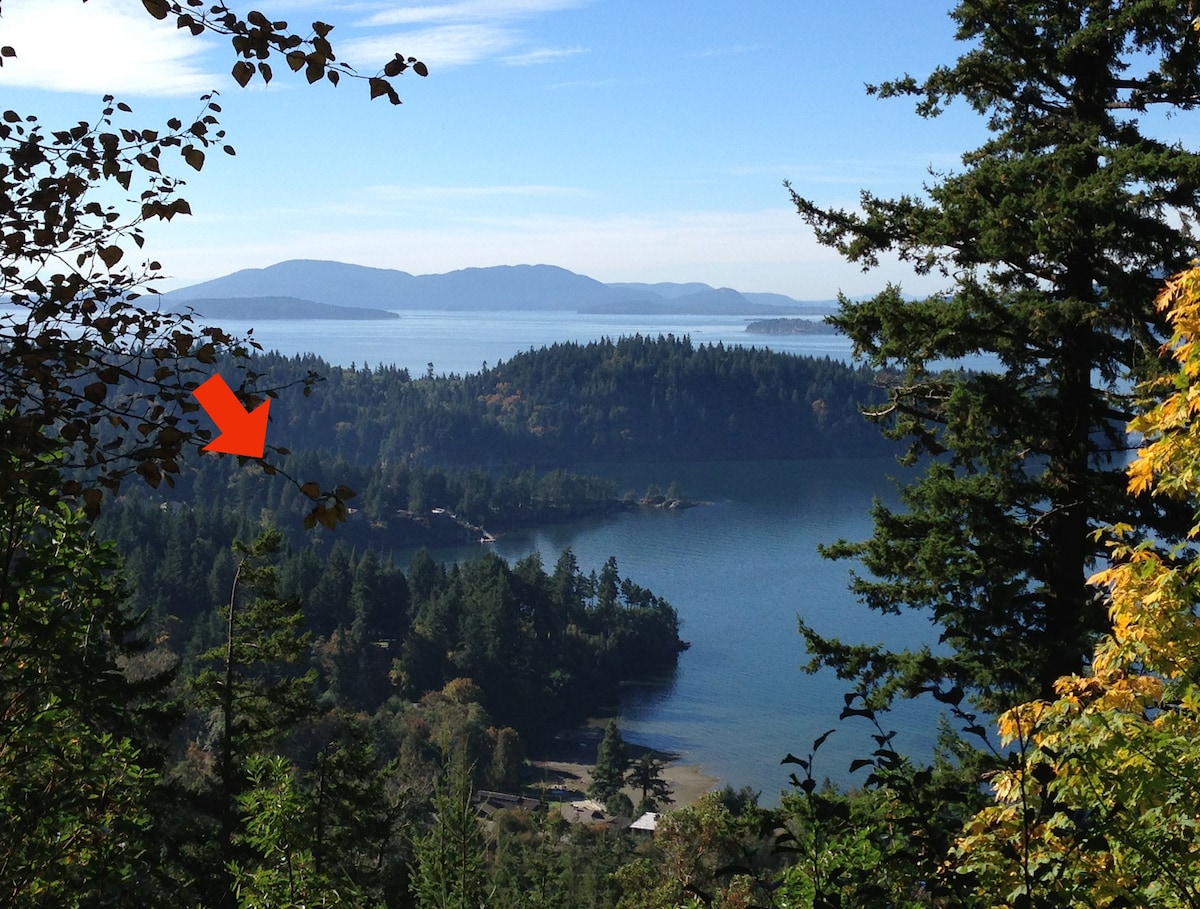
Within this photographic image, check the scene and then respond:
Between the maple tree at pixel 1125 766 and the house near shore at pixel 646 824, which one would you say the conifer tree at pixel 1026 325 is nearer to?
the maple tree at pixel 1125 766

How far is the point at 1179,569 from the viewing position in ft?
9.98

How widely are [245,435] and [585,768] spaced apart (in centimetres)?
3178

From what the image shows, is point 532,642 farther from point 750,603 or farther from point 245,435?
point 245,435

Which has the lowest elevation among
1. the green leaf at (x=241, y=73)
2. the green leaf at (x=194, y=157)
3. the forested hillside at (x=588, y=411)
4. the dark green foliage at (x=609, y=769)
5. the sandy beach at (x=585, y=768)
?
the sandy beach at (x=585, y=768)

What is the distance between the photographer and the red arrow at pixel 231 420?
2145 mm

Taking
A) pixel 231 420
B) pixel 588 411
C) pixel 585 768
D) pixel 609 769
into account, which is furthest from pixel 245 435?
pixel 588 411

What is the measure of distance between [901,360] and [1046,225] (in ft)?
3.32

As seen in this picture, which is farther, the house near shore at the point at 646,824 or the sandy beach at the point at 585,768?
the sandy beach at the point at 585,768

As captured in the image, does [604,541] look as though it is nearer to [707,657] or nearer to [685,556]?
[685,556]

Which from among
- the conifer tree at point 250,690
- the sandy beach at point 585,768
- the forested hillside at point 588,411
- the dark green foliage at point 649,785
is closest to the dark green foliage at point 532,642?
the sandy beach at point 585,768

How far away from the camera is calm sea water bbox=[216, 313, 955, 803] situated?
3020 centimetres

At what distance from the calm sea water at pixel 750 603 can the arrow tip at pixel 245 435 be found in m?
21.2

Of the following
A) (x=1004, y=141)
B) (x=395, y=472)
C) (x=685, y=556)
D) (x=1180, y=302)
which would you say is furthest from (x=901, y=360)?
(x=395, y=472)

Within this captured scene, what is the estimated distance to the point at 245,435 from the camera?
2225 mm
